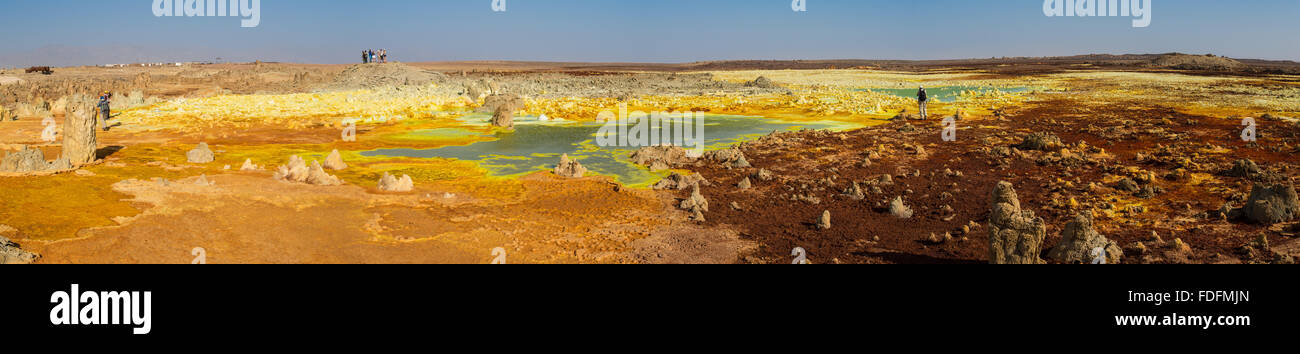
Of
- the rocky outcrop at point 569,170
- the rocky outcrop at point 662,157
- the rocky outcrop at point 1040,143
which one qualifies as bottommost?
the rocky outcrop at point 569,170

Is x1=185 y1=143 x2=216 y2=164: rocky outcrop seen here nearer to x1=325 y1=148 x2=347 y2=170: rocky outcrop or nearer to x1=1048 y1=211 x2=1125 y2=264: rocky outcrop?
x1=325 y1=148 x2=347 y2=170: rocky outcrop

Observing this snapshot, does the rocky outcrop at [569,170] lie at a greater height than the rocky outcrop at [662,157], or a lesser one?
lesser

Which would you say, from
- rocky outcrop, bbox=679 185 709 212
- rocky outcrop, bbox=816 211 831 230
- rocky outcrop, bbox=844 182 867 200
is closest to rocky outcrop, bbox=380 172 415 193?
rocky outcrop, bbox=679 185 709 212

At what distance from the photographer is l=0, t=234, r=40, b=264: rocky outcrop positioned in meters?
7.67

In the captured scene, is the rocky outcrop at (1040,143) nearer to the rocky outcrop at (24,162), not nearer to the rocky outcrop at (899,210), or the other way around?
the rocky outcrop at (899,210)

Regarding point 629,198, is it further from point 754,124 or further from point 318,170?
point 754,124

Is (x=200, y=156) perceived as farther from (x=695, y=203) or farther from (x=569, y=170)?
(x=695, y=203)

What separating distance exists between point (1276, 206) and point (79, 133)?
65.0ft

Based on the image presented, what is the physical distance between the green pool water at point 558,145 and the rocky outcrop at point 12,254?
27.6 feet

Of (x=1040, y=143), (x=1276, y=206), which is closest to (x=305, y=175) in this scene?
(x=1276, y=206)

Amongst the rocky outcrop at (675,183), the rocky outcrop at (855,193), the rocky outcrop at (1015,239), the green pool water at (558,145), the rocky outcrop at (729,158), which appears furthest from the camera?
the green pool water at (558,145)

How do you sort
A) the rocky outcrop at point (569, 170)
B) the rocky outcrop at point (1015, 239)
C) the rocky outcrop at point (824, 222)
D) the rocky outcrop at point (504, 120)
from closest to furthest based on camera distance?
the rocky outcrop at point (1015, 239) → the rocky outcrop at point (824, 222) → the rocky outcrop at point (569, 170) → the rocky outcrop at point (504, 120)

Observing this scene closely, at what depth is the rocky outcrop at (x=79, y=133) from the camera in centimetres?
1424

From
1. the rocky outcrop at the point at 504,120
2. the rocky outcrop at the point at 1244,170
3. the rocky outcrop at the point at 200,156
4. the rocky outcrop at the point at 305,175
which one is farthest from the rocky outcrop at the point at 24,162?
the rocky outcrop at the point at 1244,170
